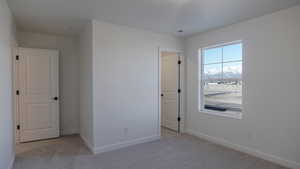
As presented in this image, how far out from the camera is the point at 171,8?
2.70 metres

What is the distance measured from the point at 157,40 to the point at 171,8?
53.9 inches

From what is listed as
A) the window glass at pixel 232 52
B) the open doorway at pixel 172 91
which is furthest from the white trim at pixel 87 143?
the window glass at pixel 232 52

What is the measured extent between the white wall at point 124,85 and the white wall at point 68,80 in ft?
5.05

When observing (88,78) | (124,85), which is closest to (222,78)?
(124,85)

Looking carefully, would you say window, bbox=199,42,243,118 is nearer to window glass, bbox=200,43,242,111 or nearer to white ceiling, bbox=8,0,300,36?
window glass, bbox=200,43,242,111

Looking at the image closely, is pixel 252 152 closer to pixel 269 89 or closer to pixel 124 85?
pixel 269 89

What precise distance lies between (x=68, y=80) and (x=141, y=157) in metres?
2.74

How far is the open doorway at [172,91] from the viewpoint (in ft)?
15.0

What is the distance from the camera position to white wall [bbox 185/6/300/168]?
266 cm

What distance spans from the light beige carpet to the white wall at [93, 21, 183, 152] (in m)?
0.29

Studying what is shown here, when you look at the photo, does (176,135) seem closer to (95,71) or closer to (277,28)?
(95,71)

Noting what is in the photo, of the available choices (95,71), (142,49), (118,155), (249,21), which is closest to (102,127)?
(118,155)

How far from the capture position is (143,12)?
2850mm

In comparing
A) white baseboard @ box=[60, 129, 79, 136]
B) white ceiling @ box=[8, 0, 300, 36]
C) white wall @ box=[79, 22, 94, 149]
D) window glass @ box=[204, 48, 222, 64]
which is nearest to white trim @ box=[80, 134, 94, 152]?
white wall @ box=[79, 22, 94, 149]
